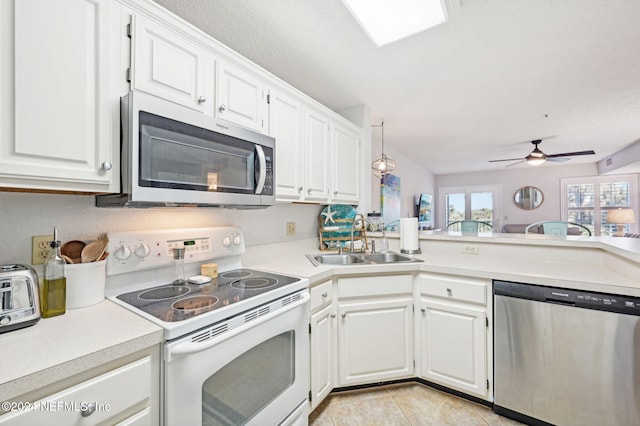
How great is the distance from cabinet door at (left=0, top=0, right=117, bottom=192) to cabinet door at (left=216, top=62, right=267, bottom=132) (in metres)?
0.49

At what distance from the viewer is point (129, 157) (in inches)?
40.7

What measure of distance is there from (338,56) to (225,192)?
1.31 metres

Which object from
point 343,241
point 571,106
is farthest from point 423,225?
point 343,241

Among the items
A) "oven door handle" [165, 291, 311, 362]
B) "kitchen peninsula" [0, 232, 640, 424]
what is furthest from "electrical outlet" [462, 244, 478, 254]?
"oven door handle" [165, 291, 311, 362]

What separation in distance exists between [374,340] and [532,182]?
286 inches

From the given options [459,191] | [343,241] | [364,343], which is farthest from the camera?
[459,191]

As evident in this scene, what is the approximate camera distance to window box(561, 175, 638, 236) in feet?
19.2

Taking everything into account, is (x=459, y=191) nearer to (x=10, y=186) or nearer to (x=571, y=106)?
(x=571, y=106)

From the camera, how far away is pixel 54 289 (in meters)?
0.96

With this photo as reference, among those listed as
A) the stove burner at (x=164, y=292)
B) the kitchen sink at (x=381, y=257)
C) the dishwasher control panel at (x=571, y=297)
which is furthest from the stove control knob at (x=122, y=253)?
the dishwasher control panel at (x=571, y=297)

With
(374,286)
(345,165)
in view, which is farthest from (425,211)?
→ (374,286)

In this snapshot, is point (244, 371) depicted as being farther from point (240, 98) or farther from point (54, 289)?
point (240, 98)

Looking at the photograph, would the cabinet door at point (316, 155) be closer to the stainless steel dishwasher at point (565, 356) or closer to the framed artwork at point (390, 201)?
the stainless steel dishwasher at point (565, 356)

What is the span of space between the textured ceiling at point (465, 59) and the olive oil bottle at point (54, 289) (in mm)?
1369
